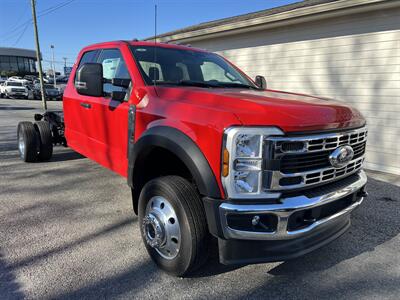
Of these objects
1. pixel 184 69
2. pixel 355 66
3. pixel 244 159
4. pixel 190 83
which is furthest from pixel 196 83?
pixel 355 66

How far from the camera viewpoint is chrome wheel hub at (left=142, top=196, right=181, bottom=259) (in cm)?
253

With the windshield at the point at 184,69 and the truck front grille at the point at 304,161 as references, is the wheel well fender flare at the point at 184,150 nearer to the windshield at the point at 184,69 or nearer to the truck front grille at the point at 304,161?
the truck front grille at the point at 304,161

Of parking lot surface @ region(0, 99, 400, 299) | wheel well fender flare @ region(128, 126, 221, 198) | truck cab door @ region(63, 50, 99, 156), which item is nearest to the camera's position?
wheel well fender flare @ region(128, 126, 221, 198)

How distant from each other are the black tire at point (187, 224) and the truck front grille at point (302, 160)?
1.86 ft

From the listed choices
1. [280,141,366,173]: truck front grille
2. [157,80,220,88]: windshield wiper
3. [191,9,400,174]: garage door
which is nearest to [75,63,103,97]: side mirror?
[157,80,220,88]: windshield wiper

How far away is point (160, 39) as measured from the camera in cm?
1162

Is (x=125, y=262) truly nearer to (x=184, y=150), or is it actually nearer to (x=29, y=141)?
(x=184, y=150)

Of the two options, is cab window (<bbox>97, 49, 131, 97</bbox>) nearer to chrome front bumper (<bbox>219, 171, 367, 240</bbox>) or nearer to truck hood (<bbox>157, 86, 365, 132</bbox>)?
truck hood (<bbox>157, 86, 365, 132</bbox>)

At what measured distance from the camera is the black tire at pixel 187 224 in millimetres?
2346

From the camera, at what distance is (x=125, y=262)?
2.85 meters

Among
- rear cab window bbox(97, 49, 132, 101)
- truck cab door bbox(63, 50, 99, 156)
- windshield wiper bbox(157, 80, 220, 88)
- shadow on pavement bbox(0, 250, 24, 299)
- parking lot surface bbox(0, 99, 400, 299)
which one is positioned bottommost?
parking lot surface bbox(0, 99, 400, 299)

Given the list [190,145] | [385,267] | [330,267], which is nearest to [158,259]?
[190,145]

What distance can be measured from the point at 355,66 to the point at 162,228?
5.74 meters

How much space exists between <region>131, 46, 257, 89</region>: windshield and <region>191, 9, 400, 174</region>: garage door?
11.4 feet
